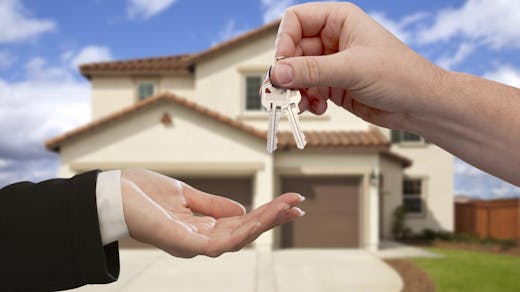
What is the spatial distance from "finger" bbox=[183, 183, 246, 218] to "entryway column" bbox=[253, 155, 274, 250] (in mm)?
11464

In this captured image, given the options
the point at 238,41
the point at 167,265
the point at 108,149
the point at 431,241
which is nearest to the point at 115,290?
the point at 167,265

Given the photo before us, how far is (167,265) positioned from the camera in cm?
1233

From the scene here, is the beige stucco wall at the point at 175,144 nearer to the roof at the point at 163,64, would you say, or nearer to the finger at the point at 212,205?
the roof at the point at 163,64

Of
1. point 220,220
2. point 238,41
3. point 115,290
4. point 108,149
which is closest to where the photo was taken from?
point 220,220

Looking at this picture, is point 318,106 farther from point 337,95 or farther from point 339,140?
point 339,140

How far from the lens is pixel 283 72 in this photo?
2521mm

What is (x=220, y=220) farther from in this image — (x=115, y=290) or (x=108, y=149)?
(x=108, y=149)

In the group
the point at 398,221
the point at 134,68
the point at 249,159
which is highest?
the point at 134,68

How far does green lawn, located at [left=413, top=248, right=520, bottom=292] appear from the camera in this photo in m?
10.6

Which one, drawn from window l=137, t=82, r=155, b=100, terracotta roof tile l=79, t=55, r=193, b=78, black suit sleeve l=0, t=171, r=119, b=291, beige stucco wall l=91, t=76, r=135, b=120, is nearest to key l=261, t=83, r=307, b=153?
black suit sleeve l=0, t=171, r=119, b=291

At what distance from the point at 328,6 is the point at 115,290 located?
8140mm

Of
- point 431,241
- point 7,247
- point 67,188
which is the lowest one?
point 431,241

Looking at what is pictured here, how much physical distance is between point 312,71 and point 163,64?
16704 mm

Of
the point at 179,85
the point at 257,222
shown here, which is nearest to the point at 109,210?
the point at 257,222
